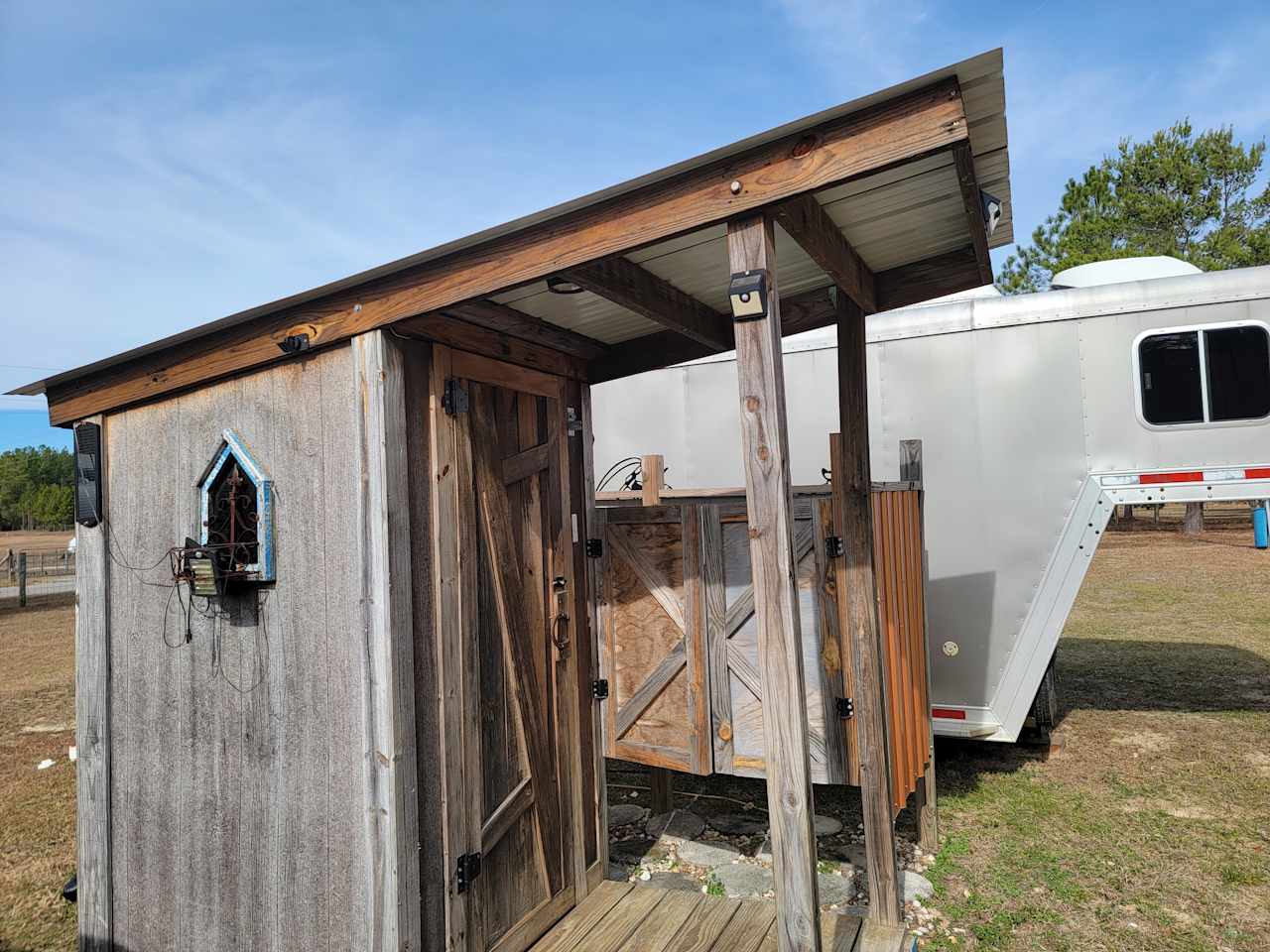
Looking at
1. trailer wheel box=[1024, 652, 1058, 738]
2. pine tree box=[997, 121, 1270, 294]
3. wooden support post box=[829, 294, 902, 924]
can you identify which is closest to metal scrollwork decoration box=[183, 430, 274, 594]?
wooden support post box=[829, 294, 902, 924]

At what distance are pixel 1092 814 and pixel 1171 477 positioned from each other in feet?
6.94

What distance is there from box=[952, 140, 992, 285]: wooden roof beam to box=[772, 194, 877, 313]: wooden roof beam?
44 cm

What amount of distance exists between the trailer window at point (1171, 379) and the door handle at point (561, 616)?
3.87 metres

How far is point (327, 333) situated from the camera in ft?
9.95

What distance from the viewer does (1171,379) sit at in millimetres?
5188

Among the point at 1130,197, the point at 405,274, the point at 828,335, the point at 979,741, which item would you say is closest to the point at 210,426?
the point at 405,274

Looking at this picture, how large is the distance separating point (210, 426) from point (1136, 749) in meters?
6.41

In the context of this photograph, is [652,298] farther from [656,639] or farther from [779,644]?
[656,639]

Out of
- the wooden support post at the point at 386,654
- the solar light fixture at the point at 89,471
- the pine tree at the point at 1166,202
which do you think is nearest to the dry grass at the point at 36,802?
the solar light fixture at the point at 89,471

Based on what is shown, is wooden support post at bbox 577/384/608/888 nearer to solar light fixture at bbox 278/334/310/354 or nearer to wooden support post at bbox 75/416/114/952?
solar light fixture at bbox 278/334/310/354

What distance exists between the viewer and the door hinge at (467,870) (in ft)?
9.98

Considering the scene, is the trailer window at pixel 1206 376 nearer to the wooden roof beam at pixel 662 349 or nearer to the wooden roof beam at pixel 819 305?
the wooden roof beam at pixel 819 305

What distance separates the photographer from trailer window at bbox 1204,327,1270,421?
199 inches

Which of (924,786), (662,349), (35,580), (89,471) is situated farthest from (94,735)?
(35,580)
